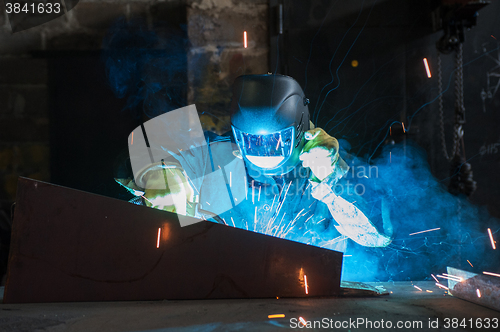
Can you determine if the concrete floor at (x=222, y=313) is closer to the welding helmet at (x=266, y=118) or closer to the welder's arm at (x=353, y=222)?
the welder's arm at (x=353, y=222)

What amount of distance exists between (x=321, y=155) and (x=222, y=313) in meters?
1.06

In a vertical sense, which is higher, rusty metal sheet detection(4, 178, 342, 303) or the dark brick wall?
the dark brick wall

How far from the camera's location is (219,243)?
1.75 meters

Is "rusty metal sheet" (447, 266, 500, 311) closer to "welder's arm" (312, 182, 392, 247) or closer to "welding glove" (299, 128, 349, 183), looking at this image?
"welder's arm" (312, 182, 392, 247)

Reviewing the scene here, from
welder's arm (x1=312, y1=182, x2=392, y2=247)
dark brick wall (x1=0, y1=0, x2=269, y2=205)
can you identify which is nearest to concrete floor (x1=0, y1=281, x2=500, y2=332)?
welder's arm (x1=312, y1=182, x2=392, y2=247)

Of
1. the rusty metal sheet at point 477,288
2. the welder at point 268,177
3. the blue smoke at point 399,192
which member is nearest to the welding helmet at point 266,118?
the welder at point 268,177

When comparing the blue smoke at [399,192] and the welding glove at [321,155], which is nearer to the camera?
the welding glove at [321,155]

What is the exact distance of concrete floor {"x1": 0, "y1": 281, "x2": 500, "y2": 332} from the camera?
4.23 feet

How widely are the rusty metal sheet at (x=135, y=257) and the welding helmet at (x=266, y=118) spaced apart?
1.47ft

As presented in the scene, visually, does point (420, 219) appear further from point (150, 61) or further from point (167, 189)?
point (150, 61)

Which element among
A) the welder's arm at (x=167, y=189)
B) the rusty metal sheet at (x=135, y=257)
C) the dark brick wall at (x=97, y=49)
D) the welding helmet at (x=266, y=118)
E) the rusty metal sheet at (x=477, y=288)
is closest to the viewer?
the rusty metal sheet at (x=477, y=288)

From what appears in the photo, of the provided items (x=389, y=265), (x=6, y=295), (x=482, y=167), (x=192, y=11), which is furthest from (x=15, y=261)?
(x=482, y=167)

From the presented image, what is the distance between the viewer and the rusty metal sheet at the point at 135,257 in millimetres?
1655

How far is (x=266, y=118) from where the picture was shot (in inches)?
71.6
